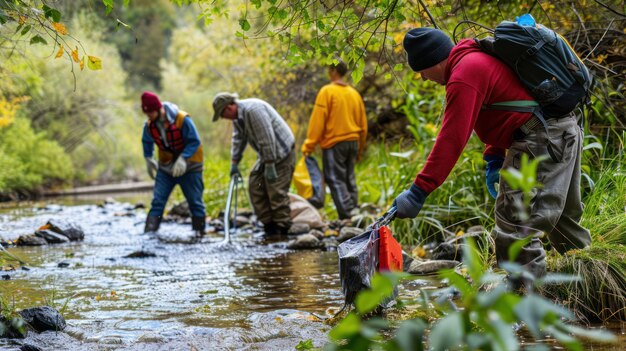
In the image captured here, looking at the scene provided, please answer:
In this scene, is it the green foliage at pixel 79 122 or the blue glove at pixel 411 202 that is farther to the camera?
the green foliage at pixel 79 122

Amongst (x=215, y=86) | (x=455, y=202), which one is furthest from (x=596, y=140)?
(x=215, y=86)

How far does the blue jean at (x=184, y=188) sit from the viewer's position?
9156 millimetres

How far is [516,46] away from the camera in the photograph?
3297 millimetres

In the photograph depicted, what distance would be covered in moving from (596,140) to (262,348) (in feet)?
11.6

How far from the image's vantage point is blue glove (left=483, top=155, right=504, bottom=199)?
3.93m

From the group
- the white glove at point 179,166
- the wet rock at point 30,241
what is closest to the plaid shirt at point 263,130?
the white glove at point 179,166

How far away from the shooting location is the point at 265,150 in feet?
28.2

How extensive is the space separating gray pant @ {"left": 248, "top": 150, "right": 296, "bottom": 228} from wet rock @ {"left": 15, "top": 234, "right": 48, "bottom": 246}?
8.85 feet

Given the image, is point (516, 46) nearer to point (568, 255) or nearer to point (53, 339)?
point (568, 255)

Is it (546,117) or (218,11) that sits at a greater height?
(218,11)

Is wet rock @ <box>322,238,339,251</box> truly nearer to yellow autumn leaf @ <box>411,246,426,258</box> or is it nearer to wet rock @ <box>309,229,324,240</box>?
wet rock @ <box>309,229,324,240</box>

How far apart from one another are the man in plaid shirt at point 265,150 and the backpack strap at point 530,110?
17.6 feet

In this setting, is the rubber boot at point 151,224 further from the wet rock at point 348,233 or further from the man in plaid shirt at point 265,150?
the wet rock at point 348,233

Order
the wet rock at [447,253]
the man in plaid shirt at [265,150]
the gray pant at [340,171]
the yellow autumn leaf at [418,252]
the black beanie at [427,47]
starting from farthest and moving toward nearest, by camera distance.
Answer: the gray pant at [340,171], the man in plaid shirt at [265,150], the yellow autumn leaf at [418,252], the wet rock at [447,253], the black beanie at [427,47]
